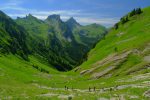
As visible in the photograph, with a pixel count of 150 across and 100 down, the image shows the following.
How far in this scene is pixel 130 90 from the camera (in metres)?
55.7

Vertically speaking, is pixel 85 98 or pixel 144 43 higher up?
pixel 144 43

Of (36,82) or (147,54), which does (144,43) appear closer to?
(147,54)

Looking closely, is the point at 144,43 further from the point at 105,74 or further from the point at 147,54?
the point at 105,74

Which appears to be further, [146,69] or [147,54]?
[147,54]

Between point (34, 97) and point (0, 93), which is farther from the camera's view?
point (0, 93)

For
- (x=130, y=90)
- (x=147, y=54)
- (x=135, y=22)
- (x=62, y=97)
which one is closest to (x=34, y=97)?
(x=62, y=97)

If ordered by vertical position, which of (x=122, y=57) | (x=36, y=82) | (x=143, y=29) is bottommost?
(x=36, y=82)

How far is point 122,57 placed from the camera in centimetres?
10869

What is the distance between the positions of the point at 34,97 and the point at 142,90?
18714 millimetres

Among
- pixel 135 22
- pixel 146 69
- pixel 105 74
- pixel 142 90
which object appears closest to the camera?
pixel 142 90

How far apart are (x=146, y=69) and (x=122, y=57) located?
779 inches

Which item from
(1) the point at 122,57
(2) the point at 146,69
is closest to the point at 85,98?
(2) the point at 146,69

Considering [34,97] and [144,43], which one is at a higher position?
[144,43]

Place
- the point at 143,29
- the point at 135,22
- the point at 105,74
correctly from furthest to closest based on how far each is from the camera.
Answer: the point at 135,22 < the point at 143,29 < the point at 105,74
